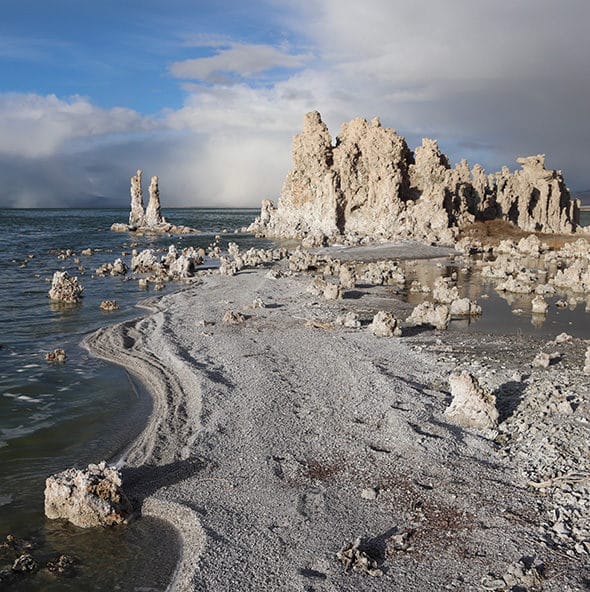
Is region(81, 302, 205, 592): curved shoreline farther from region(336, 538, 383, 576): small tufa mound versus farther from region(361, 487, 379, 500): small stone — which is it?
region(361, 487, 379, 500): small stone

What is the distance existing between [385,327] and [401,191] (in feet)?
204

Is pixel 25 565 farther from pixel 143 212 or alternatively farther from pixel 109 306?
pixel 143 212

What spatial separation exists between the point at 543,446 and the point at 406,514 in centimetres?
433

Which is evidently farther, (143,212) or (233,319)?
(143,212)

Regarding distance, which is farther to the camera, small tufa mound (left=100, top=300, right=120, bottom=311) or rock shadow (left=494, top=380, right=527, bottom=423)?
small tufa mound (left=100, top=300, right=120, bottom=311)

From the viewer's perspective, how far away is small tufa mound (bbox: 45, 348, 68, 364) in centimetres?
1938

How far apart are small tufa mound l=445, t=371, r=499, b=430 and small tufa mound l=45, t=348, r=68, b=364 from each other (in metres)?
14.2

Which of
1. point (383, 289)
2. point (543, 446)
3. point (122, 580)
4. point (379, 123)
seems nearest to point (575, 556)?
point (543, 446)

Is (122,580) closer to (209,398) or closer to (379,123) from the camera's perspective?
(209,398)

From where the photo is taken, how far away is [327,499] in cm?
998

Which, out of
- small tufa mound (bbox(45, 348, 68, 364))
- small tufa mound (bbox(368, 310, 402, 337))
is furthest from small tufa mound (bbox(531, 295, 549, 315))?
small tufa mound (bbox(45, 348, 68, 364))

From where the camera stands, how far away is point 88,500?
31.9 feet

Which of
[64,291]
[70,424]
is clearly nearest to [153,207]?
[64,291]

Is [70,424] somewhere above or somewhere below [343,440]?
below
